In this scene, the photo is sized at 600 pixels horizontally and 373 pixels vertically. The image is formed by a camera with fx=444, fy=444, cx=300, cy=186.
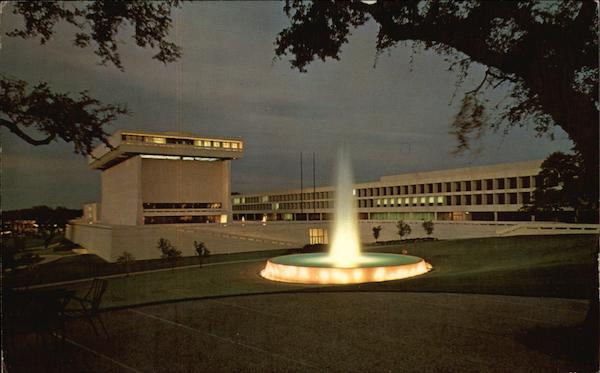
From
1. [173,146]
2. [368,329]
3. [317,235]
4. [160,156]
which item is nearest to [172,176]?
[160,156]

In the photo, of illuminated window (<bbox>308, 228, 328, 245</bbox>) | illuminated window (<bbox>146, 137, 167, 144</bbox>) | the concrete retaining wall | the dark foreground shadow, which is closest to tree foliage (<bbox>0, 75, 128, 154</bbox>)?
the dark foreground shadow

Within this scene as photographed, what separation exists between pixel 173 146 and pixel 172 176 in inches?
175

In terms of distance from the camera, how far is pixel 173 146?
55.3 m

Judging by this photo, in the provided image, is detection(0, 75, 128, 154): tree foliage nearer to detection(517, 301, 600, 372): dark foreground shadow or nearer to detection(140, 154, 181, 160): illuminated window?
detection(517, 301, 600, 372): dark foreground shadow

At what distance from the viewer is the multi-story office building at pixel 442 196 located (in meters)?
53.7

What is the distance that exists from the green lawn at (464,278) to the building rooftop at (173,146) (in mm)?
32566

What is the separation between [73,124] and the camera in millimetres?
9250

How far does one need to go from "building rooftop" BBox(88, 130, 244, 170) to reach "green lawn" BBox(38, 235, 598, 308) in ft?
107

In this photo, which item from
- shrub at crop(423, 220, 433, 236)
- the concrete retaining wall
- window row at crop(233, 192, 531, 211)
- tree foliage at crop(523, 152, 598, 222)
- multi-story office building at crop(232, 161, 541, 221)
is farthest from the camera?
window row at crop(233, 192, 531, 211)

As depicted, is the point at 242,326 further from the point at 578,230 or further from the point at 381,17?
the point at 578,230

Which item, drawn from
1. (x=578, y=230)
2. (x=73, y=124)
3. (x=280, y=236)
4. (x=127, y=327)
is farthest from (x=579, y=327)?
(x=280, y=236)

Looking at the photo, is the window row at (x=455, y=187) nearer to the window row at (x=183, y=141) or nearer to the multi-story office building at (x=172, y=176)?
the window row at (x=183, y=141)

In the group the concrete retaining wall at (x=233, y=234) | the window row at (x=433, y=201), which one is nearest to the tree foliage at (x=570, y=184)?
the concrete retaining wall at (x=233, y=234)

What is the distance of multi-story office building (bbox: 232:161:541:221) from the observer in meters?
53.7
